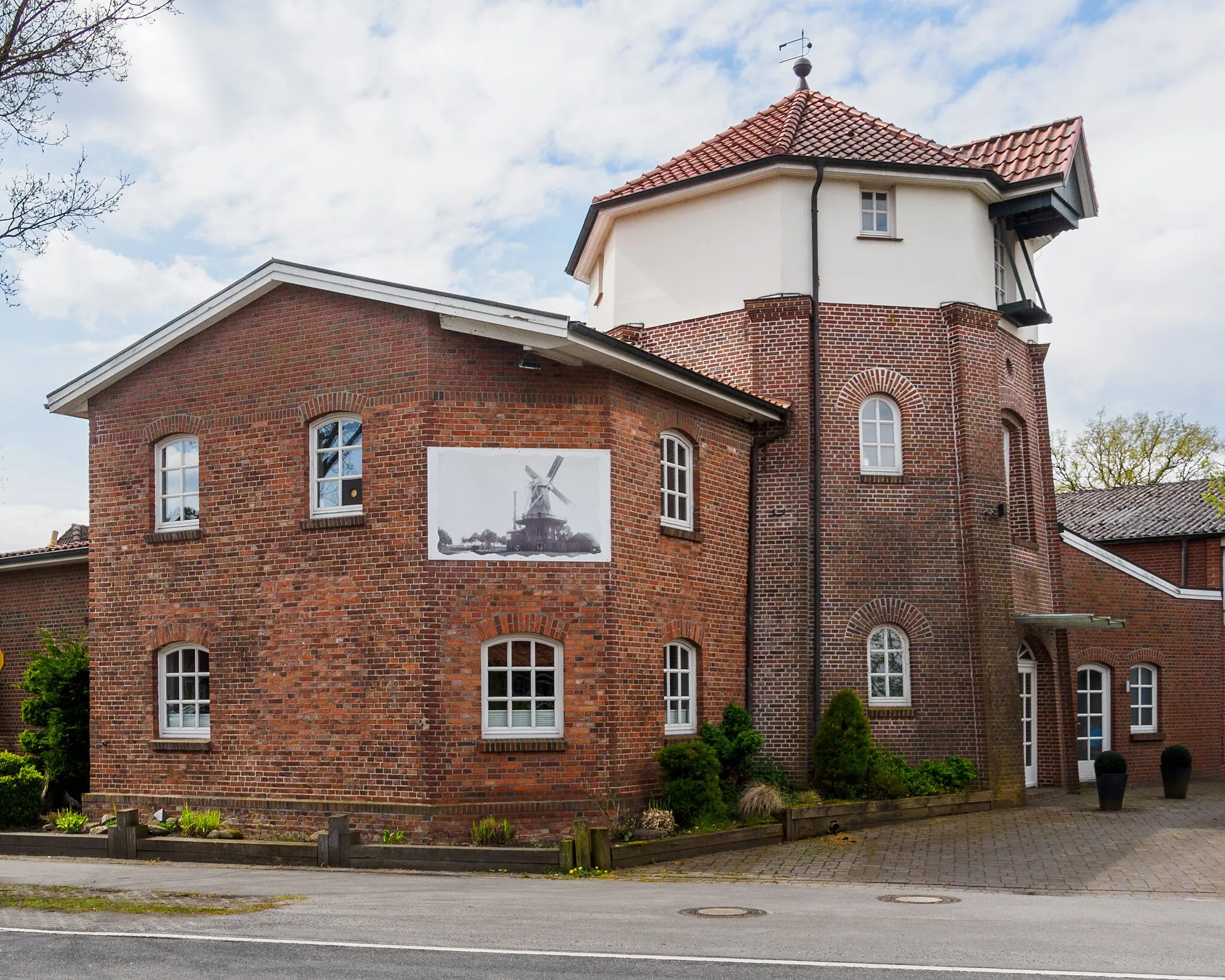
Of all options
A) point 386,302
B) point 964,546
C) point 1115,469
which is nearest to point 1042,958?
point 386,302

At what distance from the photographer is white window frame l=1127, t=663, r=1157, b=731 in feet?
88.3

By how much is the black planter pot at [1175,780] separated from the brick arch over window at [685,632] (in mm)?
9971

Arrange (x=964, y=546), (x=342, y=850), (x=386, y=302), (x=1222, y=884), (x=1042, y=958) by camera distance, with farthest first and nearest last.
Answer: (x=964, y=546) → (x=386, y=302) → (x=342, y=850) → (x=1222, y=884) → (x=1042, y=958)

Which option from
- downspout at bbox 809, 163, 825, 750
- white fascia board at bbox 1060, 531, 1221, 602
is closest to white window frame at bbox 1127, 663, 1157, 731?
white fascia board at bbox 1060, 531, 1221, 602

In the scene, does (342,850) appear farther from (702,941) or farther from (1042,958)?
(1042,958)

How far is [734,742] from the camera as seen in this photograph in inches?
734

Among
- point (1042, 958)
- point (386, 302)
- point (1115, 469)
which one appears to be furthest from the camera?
point (1115, 469)

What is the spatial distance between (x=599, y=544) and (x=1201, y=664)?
57.5 ft

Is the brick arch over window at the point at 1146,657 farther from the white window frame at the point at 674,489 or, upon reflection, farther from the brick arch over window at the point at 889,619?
the white window frame at the point at 674,489

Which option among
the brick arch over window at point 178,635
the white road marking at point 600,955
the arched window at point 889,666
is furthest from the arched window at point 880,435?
the white road marking at point 600,955

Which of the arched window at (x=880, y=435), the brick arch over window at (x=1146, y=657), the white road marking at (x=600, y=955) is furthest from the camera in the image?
the brick arch over window at (x=1146, y=657)

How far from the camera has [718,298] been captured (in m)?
21.7

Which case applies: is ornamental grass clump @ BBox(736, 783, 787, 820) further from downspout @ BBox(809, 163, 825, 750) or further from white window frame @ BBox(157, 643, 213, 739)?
white window frame @ BBox(157, 643, 213, 739)

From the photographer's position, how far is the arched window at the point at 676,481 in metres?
18.2
